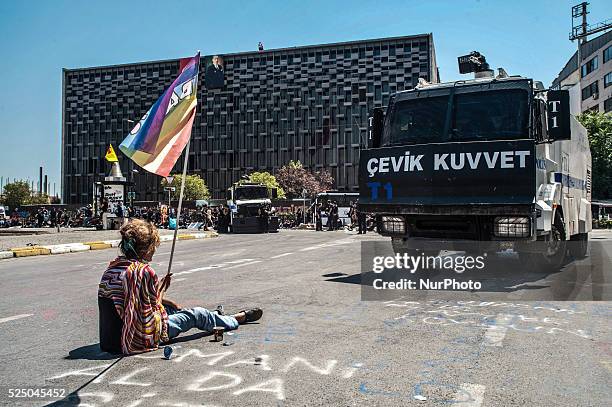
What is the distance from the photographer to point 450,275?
388 inches

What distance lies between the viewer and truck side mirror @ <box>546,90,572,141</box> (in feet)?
28.1

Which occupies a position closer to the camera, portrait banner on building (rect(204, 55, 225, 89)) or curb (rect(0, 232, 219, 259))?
portrait banner on building (rect(204, 55, 225, 89))

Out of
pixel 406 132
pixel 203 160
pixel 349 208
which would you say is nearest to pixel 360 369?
pixel 406 132

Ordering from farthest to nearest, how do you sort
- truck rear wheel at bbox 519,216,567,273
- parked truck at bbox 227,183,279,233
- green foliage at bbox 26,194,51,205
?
green foliage at bbox 26,194,51,205 < parked truck at bbox 227,183,279,233 < truck rear wheel at bbox 519,216,567,273

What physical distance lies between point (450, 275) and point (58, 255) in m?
12.2

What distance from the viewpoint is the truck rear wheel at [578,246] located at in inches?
475

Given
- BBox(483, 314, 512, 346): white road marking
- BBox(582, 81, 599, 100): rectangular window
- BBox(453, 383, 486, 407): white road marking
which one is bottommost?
BBox(453, 383, 486, 407): white road marking

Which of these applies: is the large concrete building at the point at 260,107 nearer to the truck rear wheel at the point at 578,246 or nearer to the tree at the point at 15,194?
the tree at the point at 15,194

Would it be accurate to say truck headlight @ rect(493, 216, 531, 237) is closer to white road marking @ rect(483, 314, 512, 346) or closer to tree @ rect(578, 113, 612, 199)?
white road marking @ rect(483, 314, 512, 346)

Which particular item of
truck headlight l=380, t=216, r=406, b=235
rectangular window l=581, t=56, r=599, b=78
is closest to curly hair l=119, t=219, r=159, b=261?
truck headlight l=380, t=216, r=406, b=235

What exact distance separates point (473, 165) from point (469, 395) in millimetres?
5179

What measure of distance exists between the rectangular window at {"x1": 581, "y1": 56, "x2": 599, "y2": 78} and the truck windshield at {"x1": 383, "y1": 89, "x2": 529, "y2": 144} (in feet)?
200

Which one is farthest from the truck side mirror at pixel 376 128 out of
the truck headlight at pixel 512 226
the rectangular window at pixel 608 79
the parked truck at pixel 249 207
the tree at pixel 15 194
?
the tree at pixel 15 194

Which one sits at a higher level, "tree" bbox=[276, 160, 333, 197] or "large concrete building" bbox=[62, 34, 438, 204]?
"large concrete building" bbox=[62, 34, 438, 204]
